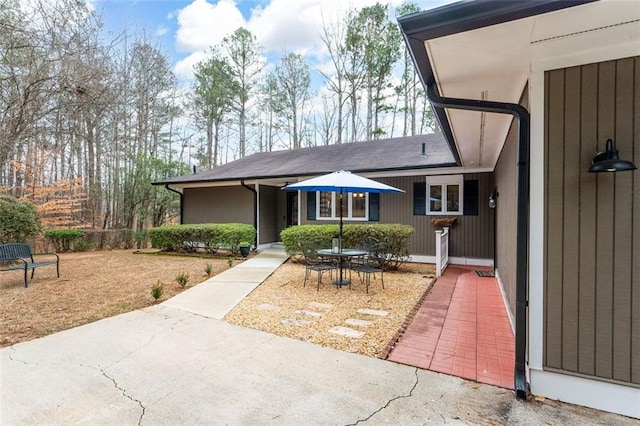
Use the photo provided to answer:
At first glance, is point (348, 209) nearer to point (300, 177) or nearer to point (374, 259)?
point (300, 177)

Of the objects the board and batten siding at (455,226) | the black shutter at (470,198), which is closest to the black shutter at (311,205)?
the board and batten siding at (455,226)

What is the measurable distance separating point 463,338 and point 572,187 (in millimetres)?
2036

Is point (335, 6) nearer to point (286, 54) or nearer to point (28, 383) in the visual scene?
point (286, 54)

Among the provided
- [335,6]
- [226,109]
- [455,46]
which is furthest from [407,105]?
[455,46]

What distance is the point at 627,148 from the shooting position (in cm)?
224

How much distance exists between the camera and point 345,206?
10.1m

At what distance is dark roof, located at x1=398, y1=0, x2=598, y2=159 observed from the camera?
1.84 m

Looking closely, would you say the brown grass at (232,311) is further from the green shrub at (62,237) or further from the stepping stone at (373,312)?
the green shrub at (62,237)

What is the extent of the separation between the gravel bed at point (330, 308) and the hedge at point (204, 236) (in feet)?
11.3

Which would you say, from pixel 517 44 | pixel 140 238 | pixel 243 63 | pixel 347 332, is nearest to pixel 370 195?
pixel 347 332

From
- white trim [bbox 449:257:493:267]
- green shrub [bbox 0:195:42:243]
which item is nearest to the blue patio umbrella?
white trim [bbox 449:257:493:267]

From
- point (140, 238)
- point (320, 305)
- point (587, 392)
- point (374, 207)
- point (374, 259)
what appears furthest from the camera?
point (140, 238)

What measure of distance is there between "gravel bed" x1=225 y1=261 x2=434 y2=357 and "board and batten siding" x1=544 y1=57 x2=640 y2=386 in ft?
5.56

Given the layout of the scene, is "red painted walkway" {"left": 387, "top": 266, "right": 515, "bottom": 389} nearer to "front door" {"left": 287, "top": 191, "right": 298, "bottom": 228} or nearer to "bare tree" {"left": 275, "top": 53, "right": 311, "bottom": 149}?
"front door" {"left": 287, "top": 191, "right": 298, "bottom": 228}
